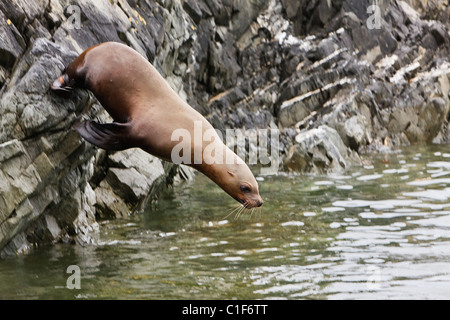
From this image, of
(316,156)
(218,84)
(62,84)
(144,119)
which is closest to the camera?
(144,119)

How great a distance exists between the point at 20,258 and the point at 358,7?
20.4m

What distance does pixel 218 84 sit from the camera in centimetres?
2384

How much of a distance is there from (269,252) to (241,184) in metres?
1.70

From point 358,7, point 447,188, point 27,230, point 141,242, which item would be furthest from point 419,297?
point 358,7

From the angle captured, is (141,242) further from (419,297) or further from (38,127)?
(419,297)

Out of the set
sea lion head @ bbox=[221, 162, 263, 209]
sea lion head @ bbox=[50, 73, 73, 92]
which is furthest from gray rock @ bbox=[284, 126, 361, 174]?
sea lion head @ bbox=[50, 73, 73, 92]

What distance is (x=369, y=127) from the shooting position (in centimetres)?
2378

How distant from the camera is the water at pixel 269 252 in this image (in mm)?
7465

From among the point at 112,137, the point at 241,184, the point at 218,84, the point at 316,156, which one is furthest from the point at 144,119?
the point at 218,84

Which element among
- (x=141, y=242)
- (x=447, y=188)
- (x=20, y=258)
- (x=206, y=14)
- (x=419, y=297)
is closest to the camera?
(x=419, y=297)

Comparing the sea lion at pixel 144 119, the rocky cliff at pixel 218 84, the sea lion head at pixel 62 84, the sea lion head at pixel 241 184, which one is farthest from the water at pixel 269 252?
the sea lion head at pixel 62 84

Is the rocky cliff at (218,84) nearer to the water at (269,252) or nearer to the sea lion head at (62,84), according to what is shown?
the sea lion head at (62,84)

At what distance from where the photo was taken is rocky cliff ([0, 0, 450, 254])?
8.60 meters

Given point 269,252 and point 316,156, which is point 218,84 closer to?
point 316,156
